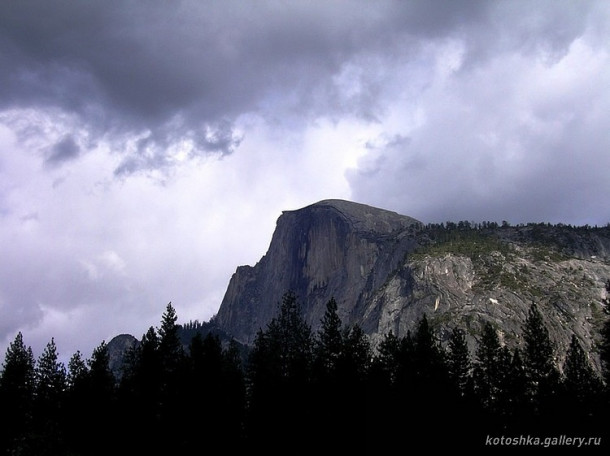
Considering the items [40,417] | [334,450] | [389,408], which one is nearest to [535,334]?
[389,408]

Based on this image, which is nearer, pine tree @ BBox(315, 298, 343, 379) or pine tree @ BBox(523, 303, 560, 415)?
pine tree @ BBox(523, 303, 560, 415)

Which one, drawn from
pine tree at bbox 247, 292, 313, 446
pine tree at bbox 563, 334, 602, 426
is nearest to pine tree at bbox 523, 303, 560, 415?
pine tree at bbox 563, 334, 602, 426

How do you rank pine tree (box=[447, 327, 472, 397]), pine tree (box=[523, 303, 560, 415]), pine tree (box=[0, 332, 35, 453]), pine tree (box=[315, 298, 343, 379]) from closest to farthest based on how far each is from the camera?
pine tree (box=[523, 303, 560, 415]) < pine tree (box=[315, 298, 343, 379]) < pine tree (box=[447, 327, 472, 397]) < pine tree (box=[0, 332, 35, 453])

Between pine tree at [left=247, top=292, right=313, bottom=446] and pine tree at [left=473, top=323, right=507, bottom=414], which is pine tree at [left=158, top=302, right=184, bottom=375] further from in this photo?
pine tree at [left=473, top=323, right=507, bottom=414]

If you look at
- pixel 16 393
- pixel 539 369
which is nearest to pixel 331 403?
pixel 539 369

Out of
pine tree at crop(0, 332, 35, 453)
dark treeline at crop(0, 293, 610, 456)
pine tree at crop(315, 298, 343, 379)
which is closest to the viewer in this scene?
dark treeline at crop(0, 293, 610, 456)

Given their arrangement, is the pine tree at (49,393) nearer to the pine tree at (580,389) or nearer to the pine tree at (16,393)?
the pine tree at (16,393)

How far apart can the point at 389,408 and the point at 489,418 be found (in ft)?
39.7

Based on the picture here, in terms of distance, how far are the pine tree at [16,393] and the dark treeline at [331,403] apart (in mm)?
3663

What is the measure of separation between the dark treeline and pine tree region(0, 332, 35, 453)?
3663mm

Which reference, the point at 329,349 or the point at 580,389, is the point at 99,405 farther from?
the point at 580,389

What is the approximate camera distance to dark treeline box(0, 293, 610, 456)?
174ft

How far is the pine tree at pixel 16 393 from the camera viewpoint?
72125 millimetres

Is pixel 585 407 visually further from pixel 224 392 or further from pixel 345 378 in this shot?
pixel 224 392
